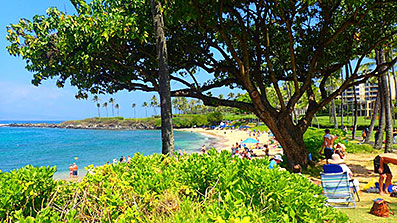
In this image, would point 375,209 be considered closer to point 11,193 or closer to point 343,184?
point 343,184

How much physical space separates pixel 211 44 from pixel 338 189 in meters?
6.88

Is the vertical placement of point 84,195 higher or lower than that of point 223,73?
lower

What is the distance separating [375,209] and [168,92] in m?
5.83

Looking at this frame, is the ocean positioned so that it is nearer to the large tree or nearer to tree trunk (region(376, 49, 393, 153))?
the large tree

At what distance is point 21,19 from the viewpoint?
8086 millimetres

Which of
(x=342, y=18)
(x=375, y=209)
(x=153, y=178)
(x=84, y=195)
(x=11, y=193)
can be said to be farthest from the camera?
(x=342, y=18)

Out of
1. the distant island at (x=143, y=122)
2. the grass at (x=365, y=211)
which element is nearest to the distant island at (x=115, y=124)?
the distant island at (x=143, y=122)

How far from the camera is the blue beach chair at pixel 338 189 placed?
685cm

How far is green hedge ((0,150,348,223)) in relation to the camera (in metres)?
2.69

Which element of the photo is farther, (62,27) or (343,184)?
(62,27)

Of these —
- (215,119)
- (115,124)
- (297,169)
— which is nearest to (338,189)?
(297,169)

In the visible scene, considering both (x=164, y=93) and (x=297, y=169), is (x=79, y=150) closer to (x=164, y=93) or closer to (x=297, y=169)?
(x=297, y=169)

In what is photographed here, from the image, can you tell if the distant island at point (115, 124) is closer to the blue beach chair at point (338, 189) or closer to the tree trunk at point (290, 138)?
the tree trunk at point (290, 138)

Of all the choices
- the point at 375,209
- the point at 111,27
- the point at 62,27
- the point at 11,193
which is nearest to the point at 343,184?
the point at 375,209
